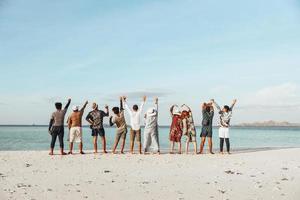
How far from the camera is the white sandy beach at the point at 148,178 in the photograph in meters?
8.16

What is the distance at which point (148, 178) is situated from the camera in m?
9.85

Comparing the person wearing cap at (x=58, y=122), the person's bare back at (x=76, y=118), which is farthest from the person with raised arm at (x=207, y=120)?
the person wearing cap at (x=58, y=122)

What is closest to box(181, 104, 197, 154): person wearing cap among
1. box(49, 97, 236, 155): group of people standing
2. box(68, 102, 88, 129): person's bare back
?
box(49, 97, 236, 155): group of people standing

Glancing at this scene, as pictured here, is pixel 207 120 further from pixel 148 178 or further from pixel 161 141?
pixel 161 141

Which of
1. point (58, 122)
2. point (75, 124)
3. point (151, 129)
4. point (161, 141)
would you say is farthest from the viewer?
point (161, 141)

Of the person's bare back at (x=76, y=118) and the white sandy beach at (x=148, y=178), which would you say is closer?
the white sandy beach at (x=148, y=178)

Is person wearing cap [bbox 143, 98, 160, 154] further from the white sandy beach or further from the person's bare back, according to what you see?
the person's bare back

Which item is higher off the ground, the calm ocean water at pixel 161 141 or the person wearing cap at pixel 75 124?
the person wearing cap at pixel 75 124

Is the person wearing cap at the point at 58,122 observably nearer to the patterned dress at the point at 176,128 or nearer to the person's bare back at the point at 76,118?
the person's bare back at the point at 76,118

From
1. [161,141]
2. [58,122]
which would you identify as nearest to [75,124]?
[58,122]

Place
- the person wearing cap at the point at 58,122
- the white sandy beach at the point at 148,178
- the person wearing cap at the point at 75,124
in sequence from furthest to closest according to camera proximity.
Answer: the person wearing cap at the point at 75,124
the person wearing cap at the point at 58,122
the white sandy beach at the point at 148,178

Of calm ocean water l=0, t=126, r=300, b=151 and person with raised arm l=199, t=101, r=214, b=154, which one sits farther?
calm ocean water l=0, t=126, r=300, b=151

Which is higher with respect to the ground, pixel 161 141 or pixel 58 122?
pixel 58 122

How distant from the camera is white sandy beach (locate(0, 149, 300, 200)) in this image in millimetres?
8164
